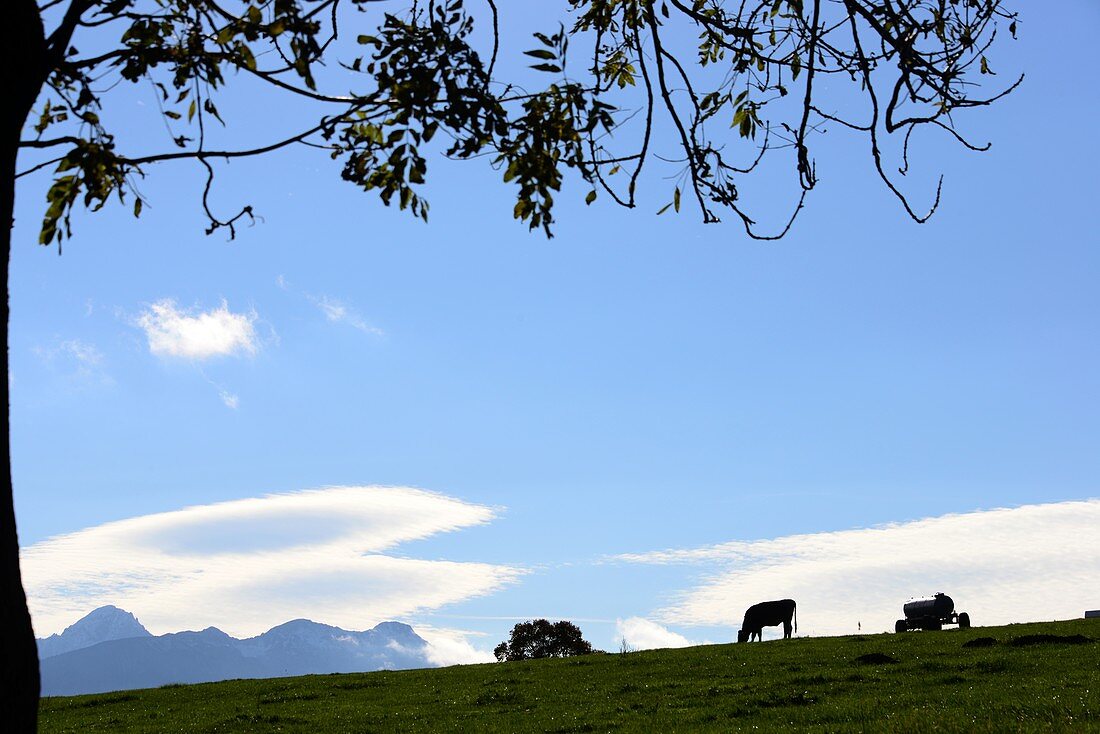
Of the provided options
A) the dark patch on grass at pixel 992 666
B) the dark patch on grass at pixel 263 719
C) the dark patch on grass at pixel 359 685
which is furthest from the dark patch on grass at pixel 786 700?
the dark patch on grass at pixel 359 685

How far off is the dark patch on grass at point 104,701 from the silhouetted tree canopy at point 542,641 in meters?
39.5

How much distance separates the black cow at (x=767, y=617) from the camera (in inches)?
1998

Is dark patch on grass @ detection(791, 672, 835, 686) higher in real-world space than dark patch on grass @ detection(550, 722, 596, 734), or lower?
higher

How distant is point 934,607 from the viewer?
51.7 metres

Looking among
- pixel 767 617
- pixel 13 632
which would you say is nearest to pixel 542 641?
pixel 767 617

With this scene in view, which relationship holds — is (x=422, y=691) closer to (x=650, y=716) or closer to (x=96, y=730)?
(x=96, y=730)

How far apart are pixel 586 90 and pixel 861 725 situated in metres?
12.0

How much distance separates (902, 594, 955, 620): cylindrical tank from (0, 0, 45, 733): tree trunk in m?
52.5

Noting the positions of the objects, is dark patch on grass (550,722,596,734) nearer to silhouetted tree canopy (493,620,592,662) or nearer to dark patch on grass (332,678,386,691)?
dark patch on grass (332,678,386,691)

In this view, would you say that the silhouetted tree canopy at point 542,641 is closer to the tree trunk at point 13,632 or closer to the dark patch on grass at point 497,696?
the dark patch on grass at point 497,696

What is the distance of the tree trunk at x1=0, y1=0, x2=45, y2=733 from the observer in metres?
6.23

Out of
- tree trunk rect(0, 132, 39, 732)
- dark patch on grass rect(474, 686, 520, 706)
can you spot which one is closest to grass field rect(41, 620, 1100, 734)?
dark patch on grass rect(474, 686, 520, 706)

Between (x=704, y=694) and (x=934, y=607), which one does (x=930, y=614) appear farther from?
(x=704, y=694)

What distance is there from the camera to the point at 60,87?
9.57 meters
